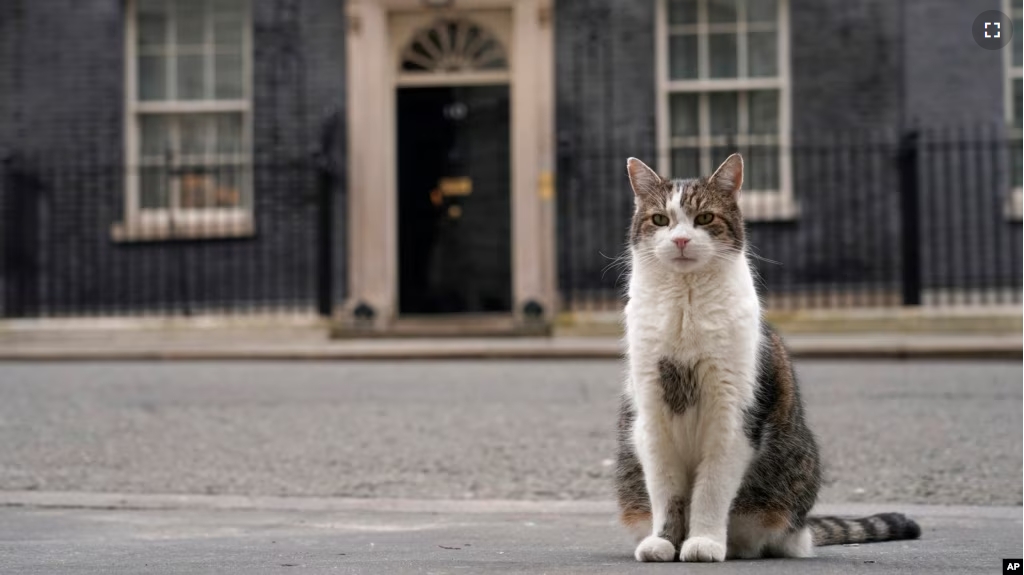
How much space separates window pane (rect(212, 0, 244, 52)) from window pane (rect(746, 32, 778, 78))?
5633 mm

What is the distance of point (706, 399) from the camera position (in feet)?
13.0

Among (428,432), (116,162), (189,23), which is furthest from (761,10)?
(428,432)

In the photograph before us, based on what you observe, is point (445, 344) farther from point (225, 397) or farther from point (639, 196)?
point (639, 196)

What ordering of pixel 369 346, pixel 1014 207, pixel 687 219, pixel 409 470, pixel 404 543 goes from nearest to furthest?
pixel 687 219 → pixel 404 543 → pixel 409 470 → pixel 369 346 → pixel 1014 207

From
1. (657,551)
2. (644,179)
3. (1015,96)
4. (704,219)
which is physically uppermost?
(1015,96)

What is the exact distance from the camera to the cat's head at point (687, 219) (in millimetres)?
4055

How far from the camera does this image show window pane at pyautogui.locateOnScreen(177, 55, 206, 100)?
624 inches

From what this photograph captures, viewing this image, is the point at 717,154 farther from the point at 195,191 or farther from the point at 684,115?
the point at 195,191

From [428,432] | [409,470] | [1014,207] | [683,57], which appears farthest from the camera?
[683,57]

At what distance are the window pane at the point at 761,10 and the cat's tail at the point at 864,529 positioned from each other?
1141cm

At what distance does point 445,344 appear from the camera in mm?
13367

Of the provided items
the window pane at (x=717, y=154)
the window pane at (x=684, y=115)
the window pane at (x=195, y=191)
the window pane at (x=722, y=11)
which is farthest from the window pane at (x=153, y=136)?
the window pane at (x=722, y=11)

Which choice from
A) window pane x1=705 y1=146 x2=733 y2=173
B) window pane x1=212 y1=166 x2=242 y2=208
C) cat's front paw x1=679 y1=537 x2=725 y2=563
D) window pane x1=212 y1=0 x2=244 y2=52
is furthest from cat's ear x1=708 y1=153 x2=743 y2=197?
window pane x1=212 y1=0 x2=244 y2=52

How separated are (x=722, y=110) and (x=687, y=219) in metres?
11.6
